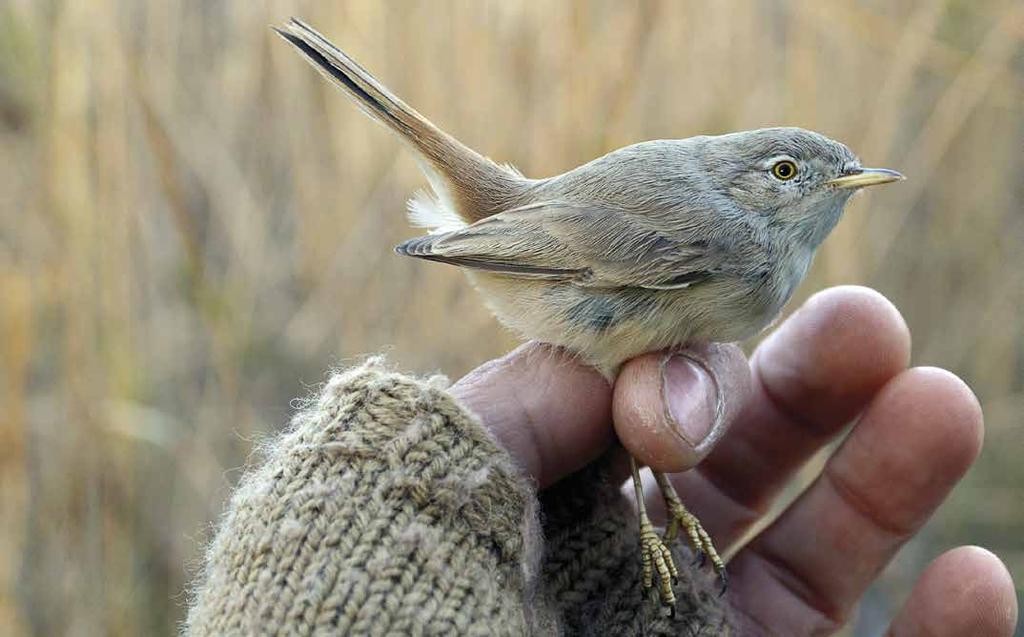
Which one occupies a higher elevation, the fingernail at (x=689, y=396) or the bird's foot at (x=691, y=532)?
the fingernail at (x=689, y=396)

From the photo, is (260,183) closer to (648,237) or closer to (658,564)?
(648,237)

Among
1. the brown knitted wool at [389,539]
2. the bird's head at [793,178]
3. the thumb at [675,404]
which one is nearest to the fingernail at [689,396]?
the thumb at [675,404]

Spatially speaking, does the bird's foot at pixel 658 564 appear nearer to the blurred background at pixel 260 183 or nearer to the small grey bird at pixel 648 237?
the small grey bird at pixel 648 237

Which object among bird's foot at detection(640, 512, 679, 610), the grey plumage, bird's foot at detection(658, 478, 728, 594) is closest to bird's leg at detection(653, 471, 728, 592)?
bird's foot at detection(658, 478, 728, 594)

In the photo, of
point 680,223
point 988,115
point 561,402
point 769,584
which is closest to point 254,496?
point 561,402

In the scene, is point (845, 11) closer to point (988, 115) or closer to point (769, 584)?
point (988, 115)

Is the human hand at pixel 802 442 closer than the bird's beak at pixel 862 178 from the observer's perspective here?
Yes

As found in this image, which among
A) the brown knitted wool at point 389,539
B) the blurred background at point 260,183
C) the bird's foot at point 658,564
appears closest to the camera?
the brown knitted wool at point 389,539

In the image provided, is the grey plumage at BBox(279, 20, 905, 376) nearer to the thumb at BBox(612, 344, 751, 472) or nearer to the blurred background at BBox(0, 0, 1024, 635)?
the thumb at BBox(612, 344, 751, 472)
